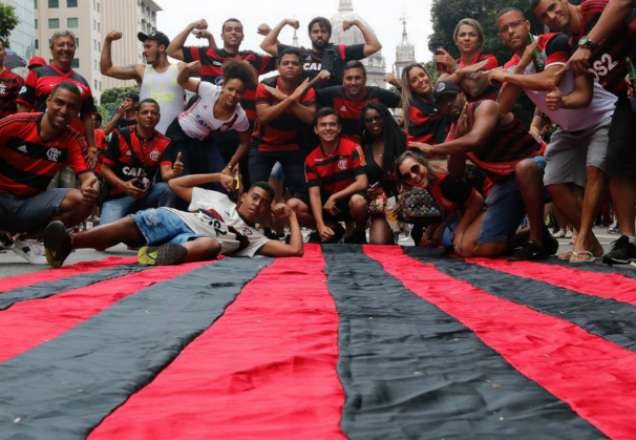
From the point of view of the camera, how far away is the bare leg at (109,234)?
5.20 m

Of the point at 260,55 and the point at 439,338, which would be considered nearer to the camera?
the point at 439,338

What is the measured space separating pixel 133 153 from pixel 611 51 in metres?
4.04

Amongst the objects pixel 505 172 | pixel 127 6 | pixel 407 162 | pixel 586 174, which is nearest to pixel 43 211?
pixel 407 162

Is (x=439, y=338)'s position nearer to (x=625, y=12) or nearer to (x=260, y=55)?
(x=625, y=12)

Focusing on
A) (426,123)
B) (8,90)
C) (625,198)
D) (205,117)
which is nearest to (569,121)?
(625,198)

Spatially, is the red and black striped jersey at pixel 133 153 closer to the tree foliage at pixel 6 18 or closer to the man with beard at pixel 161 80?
the man with beard at pixel 161 80

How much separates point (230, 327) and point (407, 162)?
3.07 metres

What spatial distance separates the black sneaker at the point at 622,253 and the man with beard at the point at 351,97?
3.33 metres

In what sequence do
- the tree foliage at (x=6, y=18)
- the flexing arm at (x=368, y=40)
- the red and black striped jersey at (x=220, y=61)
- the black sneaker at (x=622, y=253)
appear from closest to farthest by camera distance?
the black sneaker at (x=622, y=253), the red and black striped jersey at (x=220, y=61), the flexing arm at (x=368, y=40), the tree foliage at (x=6, y=18)

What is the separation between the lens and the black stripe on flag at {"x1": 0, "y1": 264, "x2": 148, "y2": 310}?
325 cm

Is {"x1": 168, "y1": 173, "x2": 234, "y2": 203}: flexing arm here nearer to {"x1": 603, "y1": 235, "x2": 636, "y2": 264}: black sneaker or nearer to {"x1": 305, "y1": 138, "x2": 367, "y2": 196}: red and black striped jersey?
{"x1": 305, "y1": 138, "x2": 367, "y2": 196}: red and black striped jersey

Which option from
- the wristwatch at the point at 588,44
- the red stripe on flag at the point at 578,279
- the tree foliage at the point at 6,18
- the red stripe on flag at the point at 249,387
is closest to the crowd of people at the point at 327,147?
the wristwatch at the point at 588,44

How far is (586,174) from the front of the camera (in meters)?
5.32

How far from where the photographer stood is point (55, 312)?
290cm
